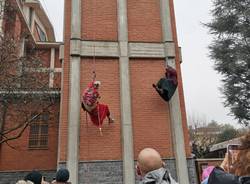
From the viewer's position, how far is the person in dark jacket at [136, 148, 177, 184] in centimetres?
264

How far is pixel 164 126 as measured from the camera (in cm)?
1083

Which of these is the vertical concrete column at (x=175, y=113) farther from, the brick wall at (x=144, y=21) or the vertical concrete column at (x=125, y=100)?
the vertical concrete column at (x=125, y=100)

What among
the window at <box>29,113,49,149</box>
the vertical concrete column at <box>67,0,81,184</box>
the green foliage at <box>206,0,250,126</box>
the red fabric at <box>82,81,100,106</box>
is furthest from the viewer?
the green foliage at <box>206,0,250,126</box>

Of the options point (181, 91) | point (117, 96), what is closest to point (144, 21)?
point (181, 91)

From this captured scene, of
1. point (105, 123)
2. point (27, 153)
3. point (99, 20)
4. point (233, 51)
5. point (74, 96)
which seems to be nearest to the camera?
point (105, 123)

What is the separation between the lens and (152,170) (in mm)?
2707

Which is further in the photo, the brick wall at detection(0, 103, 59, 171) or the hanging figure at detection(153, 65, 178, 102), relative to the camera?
the brick wall at detection(0, 103, 59, 171)

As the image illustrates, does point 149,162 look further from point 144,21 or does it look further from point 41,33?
point 41,33

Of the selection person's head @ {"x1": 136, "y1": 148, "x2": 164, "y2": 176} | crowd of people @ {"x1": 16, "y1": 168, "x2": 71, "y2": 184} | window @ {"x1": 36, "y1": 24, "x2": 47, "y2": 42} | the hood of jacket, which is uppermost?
window @ {"x1": 36, "y1": 24, "x2": 47, "y2": 42}

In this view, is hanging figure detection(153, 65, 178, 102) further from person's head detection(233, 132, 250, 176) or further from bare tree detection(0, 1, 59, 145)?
bare tree detection(0, 1, 59, 145)

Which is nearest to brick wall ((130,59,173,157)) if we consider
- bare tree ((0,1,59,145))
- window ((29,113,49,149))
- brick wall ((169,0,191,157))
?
brick wall ((169,0,191,157))

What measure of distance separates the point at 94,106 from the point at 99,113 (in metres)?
0.34

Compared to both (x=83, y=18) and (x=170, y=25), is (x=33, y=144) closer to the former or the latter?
(x=83, y=18)

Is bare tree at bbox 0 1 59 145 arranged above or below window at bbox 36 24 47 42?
below
